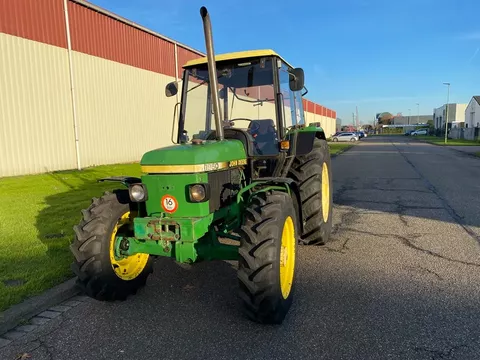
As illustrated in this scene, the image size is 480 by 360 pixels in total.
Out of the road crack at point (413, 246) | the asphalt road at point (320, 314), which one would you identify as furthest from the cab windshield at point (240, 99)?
the road crack at point (413, 246)

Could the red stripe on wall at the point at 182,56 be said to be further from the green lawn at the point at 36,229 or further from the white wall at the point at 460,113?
the white wall at the point at 460,113

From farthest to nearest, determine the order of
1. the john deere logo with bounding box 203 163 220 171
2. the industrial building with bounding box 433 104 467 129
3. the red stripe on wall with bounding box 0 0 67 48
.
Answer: the industrial building with bounding box 433 104 467 129 < the red stripe on wall with bounding box 0 0 67 48 < the john deere logo with bounding box 203 163 220 171

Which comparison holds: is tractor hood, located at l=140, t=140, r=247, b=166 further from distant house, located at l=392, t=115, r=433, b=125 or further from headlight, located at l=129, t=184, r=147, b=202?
distant house, located at l=392, t=115, r=433, b=125

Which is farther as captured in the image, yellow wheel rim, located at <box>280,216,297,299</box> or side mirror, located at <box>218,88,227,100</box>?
side mirror, located at <box>218,88,227,100</box>

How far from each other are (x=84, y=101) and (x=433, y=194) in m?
11.7

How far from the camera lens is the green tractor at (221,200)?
10.4 feet

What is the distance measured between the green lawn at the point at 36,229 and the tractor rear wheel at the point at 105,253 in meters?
0.71

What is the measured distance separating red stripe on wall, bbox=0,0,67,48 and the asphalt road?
10.3 meters

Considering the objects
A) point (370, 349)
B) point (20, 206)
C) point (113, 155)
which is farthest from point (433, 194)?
point (113, 155)

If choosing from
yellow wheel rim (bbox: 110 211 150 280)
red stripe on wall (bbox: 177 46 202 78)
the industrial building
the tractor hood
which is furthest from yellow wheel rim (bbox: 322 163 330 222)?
the industrial building

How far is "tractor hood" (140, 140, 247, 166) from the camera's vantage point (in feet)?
11.0

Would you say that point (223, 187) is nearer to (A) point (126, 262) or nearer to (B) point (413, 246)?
(A) point (126, 262)

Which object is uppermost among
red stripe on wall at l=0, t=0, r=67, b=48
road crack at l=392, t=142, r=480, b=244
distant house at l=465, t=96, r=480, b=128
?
red stripe on wall at l=0, t=0, r=67, b=48

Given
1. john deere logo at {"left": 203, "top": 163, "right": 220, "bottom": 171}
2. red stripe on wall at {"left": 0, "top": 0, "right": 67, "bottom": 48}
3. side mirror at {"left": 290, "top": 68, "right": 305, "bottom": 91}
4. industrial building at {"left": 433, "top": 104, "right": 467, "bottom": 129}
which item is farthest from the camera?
industrial building at {"left": 433, "top": 104, "right": 467, "bottom": 129}
